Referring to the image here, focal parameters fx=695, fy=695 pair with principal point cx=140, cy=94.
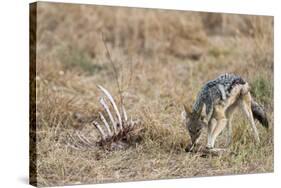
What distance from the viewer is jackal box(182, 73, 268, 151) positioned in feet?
27.1

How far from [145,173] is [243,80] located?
5.77ft

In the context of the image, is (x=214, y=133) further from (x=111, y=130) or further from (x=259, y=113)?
(x=111, y=130)

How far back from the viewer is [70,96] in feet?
30.6

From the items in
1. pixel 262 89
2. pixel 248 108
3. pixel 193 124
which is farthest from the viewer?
pixel 262 89

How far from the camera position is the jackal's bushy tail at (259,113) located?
8680mm

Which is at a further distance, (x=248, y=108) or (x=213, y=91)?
(x=248, y=108)

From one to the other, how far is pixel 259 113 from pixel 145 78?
2.12 metres

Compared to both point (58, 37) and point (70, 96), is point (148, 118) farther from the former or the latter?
point (58, 37)

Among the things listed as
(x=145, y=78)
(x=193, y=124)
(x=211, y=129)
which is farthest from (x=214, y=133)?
(x=145, y=78)

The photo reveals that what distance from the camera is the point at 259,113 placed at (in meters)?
8.75

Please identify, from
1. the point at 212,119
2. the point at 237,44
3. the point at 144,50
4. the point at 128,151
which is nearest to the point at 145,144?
the point at 128,151

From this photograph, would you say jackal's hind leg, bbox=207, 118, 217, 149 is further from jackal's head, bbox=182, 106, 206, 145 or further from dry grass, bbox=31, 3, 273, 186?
dry grass, bbox=31, 3, 273, 186

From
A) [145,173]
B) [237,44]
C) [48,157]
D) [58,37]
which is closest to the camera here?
[48,157]

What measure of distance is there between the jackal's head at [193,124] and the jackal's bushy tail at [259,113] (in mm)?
798
